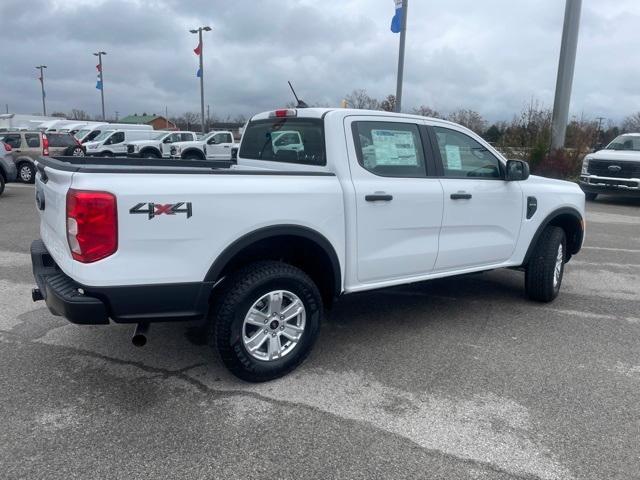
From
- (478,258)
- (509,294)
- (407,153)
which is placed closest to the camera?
(407,153)

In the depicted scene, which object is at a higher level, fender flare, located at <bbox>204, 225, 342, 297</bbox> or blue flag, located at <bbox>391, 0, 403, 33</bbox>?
blue flag, located at <bbox>391, 0, 403, 33</bbox>

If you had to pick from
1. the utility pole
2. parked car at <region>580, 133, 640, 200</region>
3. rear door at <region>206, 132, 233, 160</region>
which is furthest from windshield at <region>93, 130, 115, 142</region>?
parked car at <region>580, 133, 640, 200</region>

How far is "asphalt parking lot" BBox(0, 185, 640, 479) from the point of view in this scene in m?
2.90

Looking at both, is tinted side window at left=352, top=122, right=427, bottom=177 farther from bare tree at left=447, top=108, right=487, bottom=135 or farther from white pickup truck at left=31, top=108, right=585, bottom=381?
bare tree at left=447, top=108, right=487, bottom=135

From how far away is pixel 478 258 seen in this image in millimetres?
5012

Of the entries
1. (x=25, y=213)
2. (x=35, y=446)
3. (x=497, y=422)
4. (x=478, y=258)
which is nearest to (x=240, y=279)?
(x=35, y=446)

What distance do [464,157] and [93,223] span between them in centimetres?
318

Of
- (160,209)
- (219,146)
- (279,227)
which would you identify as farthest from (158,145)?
(160,209)

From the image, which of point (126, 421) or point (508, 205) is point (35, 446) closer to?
point (126, 421)

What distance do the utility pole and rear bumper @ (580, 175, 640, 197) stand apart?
446 centimetres

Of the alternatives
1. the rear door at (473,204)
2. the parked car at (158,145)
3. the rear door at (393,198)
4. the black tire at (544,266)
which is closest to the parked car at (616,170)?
the black tire at (544,266)

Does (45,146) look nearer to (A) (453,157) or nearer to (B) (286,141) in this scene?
(B) (286,141)

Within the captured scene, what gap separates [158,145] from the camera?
27.0m

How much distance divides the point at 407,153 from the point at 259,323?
1.84 meters
